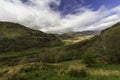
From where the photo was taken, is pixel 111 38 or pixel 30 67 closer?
pixel 30 67

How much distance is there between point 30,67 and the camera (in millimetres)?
23531

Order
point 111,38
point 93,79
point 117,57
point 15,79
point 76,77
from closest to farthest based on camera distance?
point 93,79 < point 76,77 < point 15,79 < point 117,57 < point 111,38

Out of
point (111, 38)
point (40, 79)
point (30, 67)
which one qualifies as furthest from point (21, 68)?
point (111, 38)

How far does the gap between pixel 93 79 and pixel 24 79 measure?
6645 mm

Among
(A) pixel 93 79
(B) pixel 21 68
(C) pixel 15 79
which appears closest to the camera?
(A) pixel 93 79

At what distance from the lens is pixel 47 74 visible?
65.6 feet

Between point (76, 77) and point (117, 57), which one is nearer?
point (76, 77)

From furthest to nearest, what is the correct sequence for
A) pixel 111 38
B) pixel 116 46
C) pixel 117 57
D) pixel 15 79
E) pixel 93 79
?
pixel 111 38 → pixel 116 46 → pixel 117 57 → pixel 15 79 → pixel 93 79

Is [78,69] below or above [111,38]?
below

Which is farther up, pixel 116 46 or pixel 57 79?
pixel 116 46

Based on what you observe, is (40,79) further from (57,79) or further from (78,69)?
(78,69)

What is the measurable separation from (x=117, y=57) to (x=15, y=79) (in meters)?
32.6

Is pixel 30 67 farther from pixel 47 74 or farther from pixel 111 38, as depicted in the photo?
pixel 111 38

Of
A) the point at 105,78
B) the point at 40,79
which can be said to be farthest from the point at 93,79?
the point at 40,79
